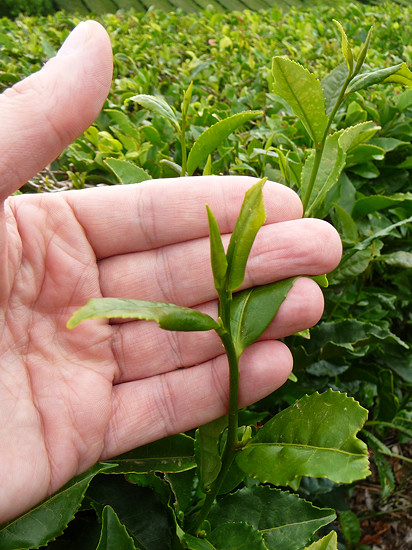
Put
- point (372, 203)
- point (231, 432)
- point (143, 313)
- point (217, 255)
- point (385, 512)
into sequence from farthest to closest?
point (385, 512) → point (372, 203) → point (231, 432) → point (217, 255) → point (143, 313)

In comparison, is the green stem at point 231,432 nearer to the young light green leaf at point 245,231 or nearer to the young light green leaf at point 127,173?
the young light green leaf at point 245,231

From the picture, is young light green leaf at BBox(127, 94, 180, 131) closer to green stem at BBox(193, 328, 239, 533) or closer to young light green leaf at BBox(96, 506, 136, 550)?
green stem at BBox(193, 328, 239, 533)

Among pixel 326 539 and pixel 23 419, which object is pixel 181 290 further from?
pixel 326 539

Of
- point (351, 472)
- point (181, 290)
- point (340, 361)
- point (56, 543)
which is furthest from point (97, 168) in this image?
point (351, 472)

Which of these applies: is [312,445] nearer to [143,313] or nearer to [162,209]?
[143,313]

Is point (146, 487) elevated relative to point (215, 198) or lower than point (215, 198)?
lower

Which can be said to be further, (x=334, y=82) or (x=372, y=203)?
(x=372, y=203)

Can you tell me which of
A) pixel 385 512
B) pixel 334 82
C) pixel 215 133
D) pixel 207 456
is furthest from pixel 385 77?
pixel 385 512
